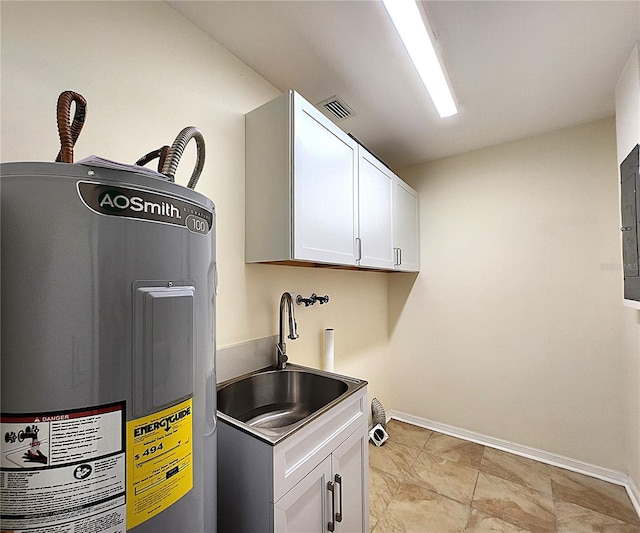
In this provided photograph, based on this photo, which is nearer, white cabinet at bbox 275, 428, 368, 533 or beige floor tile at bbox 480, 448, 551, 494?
white cabinet at bbox 275, 428, 368, 533

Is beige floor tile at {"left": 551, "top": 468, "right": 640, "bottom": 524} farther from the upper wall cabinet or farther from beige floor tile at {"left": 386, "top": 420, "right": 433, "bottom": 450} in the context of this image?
the upper wall cabinet

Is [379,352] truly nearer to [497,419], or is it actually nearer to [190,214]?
[497,419]

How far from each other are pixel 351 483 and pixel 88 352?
1.34 m

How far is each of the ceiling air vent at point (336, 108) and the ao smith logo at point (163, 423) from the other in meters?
1.95

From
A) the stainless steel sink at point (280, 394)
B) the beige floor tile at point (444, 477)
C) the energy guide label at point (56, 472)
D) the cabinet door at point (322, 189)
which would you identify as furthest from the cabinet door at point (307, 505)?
the beige floor tile at point (444, 477)

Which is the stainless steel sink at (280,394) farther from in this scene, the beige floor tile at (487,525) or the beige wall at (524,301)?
the beige wall at (524,301)

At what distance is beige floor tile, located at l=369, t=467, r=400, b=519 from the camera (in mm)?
1885

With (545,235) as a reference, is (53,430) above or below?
below

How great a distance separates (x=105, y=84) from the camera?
1152mm

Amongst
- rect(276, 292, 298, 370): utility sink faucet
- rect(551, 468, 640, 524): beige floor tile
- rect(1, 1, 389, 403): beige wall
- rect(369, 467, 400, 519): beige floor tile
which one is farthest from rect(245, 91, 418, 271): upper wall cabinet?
rect(551, 468, 640, 524): beige floor tile

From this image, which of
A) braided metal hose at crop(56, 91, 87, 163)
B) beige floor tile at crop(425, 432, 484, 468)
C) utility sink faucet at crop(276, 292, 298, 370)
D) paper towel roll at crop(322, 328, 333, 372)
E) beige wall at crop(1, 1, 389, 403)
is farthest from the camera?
beige floor tile at crop(425, 432, 484, 468)

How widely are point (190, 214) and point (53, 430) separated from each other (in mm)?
449

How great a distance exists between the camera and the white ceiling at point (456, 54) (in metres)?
1.38

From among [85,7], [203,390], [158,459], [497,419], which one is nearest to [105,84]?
[85,7]
